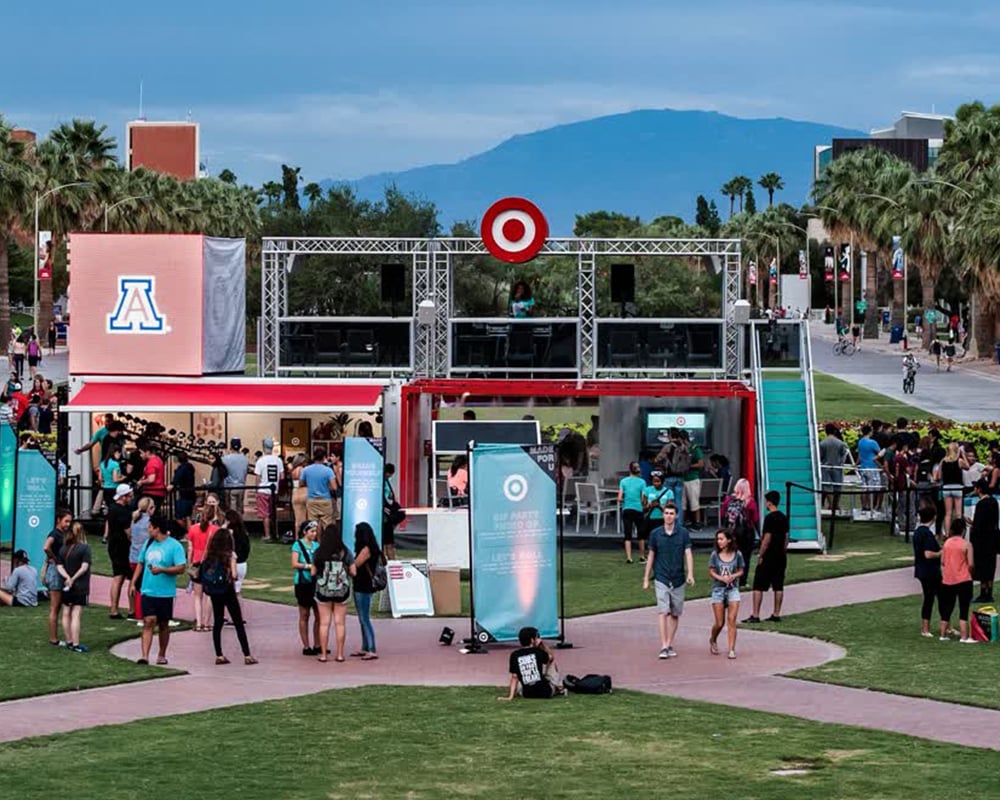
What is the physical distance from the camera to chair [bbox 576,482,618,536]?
3384cm

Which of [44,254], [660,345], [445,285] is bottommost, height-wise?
[660,345]

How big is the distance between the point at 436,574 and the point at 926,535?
6822 millimetres

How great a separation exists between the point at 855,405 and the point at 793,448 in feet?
94.1

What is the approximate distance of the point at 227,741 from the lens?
1708 centimetres

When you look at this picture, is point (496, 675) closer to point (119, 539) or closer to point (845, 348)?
point (119, 539)

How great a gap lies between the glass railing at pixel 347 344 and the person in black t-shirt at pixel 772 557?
14792 millimetres

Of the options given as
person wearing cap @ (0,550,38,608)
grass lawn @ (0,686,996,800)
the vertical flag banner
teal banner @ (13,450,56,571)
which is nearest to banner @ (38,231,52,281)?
the vertical flag banner

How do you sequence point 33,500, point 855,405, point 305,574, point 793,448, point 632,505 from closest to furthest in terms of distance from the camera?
point 305,574, point 33,500, point 632,505, point 793,448, point 855,405

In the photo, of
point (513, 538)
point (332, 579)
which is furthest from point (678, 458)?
point (332, 579)

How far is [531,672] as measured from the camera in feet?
63.6

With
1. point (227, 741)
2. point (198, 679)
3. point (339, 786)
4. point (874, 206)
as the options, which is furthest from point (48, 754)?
point (874, 206)

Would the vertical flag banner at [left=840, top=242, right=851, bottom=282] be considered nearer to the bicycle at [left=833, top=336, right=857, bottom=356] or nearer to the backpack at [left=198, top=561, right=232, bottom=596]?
the bicycle at [left=833, top=336, right=857, bottom=356]

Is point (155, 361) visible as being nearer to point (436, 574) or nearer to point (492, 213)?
point (492, 213)

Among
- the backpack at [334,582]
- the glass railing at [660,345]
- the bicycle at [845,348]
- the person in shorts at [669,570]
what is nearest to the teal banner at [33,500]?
the backpack at [334,582]
